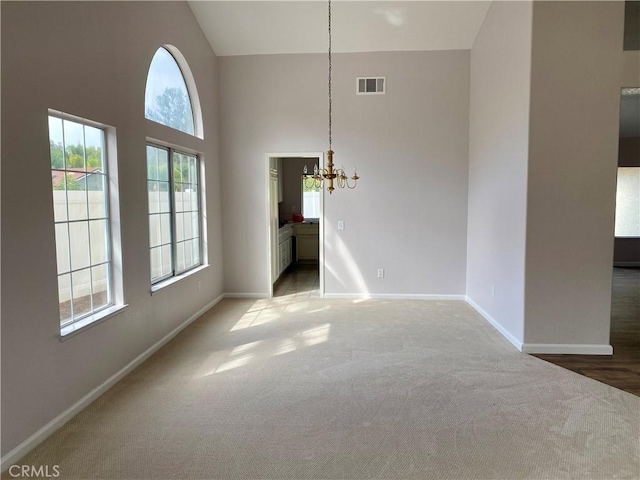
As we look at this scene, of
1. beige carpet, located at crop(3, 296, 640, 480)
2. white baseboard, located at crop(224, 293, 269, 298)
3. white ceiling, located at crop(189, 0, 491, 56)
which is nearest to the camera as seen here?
beige carpet, located at crop(3, 296, 640, 480)

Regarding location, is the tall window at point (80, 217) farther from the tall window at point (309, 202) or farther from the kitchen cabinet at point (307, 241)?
the tall window at point (309, 202)

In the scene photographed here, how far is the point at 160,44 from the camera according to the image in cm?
420

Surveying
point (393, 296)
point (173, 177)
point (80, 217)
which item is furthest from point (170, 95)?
point (393, 296)

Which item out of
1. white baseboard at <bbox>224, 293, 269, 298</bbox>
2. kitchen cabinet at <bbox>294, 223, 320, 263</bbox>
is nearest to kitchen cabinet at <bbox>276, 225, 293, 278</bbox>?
kitchen cabinet at <bbox>294, 223, 320, 263</bbox>

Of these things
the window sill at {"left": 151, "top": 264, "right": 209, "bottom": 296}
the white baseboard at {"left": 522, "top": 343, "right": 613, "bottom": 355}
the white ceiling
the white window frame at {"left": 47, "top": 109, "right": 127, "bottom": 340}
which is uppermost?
the white ceiling

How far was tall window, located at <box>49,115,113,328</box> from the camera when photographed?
9.40 ft

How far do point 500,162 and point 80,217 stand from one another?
159 inches

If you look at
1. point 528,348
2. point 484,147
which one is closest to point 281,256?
point 484,147

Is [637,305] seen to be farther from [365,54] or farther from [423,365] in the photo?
[365,54]

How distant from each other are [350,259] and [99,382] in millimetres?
3715

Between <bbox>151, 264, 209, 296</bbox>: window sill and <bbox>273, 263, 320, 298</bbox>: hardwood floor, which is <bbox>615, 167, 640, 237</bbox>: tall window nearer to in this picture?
<bbox>273, 263, 320, 298</bbox>: hardwood floor

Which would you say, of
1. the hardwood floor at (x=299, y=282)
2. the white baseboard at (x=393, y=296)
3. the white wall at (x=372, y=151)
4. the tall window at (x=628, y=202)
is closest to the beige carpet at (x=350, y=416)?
the white baseboard at (x=393, y=296)

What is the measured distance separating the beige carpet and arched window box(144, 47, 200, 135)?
7.77ft

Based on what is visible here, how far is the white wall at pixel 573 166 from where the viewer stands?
3.75 m
